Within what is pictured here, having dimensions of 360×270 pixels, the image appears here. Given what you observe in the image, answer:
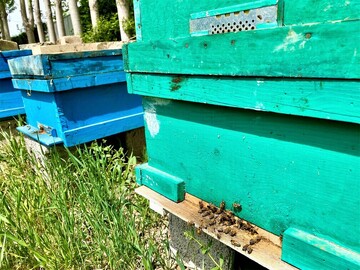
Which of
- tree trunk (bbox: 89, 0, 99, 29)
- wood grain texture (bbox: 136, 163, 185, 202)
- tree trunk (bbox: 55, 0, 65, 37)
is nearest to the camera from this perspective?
wood grain texture (bbox: 136, 163, 185, 202)

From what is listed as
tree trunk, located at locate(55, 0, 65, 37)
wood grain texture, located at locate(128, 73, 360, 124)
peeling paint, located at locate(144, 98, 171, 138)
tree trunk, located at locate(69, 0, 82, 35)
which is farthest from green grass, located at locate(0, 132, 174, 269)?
tree trunk, located at locate(55, 0, 65, 37)

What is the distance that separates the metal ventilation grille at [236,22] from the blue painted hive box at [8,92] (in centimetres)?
284

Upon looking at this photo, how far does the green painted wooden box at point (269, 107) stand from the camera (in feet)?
2.87

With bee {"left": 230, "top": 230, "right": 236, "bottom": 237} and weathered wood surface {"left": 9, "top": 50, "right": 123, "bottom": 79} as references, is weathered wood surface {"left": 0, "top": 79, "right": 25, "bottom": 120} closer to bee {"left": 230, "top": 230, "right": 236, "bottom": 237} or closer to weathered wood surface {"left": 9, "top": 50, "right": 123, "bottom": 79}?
weathered wood surface {"left": 9, "top": 50, "right": 123, "bottom": 79}

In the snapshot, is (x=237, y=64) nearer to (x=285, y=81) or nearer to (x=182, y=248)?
(x=285, y=81)

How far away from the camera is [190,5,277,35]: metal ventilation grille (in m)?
0.99

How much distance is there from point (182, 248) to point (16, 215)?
3.63 ft

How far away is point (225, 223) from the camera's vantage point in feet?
4.33

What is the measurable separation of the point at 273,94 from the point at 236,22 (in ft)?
0.96

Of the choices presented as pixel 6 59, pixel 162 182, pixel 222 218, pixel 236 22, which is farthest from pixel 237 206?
pixel 6 59

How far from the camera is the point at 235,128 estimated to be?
1.21 m

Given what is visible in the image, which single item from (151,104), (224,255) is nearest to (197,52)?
(151,104)

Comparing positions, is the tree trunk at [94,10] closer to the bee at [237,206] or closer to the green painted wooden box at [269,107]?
the green painted wooden box at [269,107]

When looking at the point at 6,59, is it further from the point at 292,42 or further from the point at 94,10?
the point at 94,10
